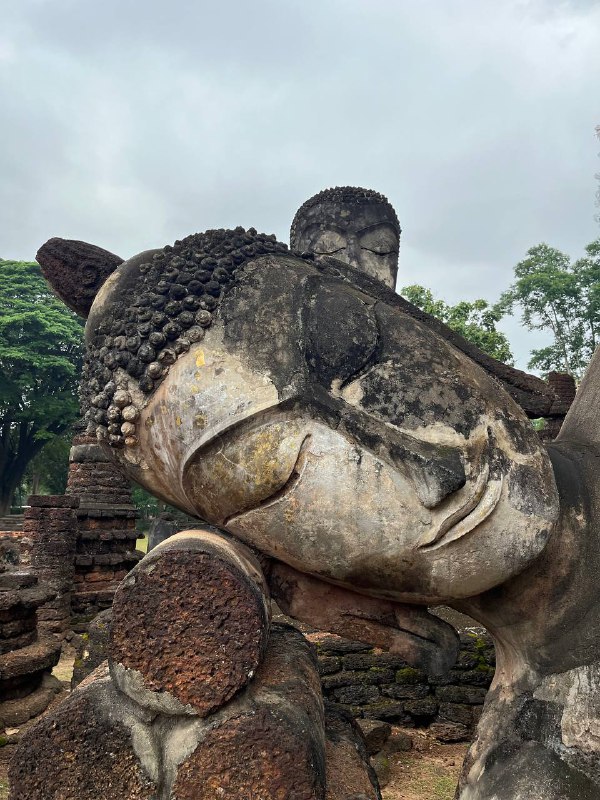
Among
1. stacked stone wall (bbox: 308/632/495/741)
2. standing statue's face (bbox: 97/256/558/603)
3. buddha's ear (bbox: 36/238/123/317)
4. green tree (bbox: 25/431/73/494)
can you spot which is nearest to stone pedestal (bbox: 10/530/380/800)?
standing statue's face (bbox: 97/256/558/603)

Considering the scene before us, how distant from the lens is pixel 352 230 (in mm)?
3795

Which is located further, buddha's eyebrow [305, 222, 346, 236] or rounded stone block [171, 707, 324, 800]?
buddha's eyebrow [305, 222, 346, 236]

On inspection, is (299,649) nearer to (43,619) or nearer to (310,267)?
(310,267)

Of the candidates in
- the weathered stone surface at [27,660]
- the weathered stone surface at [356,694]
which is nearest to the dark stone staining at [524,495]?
the weathered stone surface at [356,694]

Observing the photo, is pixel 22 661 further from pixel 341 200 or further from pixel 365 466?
pixel 365 466

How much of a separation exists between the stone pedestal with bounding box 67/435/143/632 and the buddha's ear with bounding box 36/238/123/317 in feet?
21.1

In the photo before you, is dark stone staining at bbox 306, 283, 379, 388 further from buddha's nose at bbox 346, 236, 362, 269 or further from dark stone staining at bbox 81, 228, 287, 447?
buddha's nose at bbox 346, 236, 362, 269

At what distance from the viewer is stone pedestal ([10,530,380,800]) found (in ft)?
4.06

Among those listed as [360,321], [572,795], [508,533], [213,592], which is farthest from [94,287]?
[572,795]

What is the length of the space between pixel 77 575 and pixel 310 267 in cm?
781

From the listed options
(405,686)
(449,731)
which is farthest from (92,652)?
(449,731)

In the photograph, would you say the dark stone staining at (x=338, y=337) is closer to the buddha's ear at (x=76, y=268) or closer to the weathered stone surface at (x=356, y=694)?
the buddha's ear at (x=76, y=268)

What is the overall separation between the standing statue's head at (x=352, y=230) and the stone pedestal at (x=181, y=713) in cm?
261

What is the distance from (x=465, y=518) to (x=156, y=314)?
2.71ft
